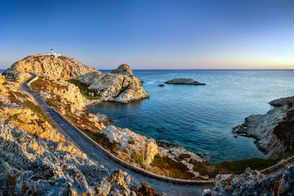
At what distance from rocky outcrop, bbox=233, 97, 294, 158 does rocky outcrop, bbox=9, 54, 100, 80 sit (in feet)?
362

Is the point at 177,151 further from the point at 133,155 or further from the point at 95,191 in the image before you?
the point at 95,191

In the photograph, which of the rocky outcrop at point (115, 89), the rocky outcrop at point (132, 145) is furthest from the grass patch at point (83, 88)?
the rocky outcrop at point (132, 145)

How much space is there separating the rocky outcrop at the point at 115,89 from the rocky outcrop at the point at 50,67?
21.4 meters

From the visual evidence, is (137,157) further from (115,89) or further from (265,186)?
(115,89)

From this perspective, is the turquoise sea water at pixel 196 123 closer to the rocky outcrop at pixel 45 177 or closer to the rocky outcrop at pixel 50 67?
the rocky outcrop at pixel 45 177

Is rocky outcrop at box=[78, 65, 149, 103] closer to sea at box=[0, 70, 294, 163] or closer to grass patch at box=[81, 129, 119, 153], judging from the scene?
sea at box=[0, 70, 294, 163]

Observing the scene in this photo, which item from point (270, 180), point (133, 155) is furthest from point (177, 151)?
point (270, 180)

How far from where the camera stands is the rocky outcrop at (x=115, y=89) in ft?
380

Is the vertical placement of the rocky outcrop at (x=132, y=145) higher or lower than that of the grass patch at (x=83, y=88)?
lower

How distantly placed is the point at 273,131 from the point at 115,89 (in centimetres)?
8866

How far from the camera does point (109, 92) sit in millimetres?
120438

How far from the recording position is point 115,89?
407 ft

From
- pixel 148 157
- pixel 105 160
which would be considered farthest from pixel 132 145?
pixel 105 160

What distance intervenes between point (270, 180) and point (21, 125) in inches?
1292
